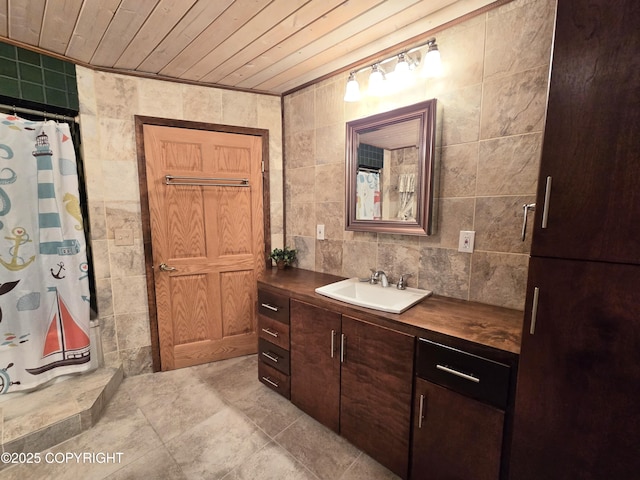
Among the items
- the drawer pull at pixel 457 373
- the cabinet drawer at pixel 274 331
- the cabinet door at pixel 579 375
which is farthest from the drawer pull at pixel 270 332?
the cabinet door at pixel 579 375

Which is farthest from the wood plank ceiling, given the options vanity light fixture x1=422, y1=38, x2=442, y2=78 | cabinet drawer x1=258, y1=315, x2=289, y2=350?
cabinet drawer x1=258, y1=315, x2=289, y2=350

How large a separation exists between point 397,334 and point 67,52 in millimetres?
2579

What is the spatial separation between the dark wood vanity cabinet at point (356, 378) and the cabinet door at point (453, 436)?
7 centimetres

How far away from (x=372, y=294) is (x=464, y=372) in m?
0.78

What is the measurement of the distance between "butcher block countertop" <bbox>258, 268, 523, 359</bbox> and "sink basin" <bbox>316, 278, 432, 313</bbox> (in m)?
0.03

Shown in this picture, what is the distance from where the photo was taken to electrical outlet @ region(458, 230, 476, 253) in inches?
60.6

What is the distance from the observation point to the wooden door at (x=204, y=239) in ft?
7.29

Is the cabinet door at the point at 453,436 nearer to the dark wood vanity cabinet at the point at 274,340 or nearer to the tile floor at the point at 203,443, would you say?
the tile floor at the point at 203,443

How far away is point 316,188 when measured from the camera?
2.32m

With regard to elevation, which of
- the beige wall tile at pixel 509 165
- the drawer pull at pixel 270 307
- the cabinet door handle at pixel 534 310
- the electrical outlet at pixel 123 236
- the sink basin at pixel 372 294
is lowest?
the drawer pull at pixel 270 307

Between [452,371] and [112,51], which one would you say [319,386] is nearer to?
[452,371]

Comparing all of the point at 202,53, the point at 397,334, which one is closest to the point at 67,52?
the point at 202,53

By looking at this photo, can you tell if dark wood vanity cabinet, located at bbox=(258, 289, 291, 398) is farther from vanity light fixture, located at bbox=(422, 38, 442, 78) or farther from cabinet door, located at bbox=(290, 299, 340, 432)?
vanity light fixture, located at bbox=(422, 38, 442, 78)

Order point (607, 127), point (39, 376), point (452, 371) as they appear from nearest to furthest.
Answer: point (607, 127) < point (452, 371) < point (39, 376)
